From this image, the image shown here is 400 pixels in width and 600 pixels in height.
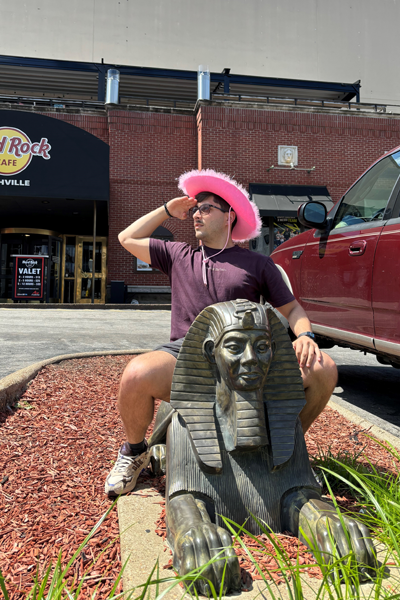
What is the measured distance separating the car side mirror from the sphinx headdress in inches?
93.4

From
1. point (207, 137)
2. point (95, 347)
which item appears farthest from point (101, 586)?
point (207, 137)

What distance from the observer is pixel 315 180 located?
17.7m

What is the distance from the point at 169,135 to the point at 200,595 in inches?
691

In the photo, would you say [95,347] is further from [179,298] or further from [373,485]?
[373,485]

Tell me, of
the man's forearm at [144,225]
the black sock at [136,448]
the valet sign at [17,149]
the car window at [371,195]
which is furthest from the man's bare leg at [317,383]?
the valet sign at [17,149]

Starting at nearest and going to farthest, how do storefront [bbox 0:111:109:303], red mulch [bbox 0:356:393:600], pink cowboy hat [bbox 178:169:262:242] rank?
red mulch [bbox 0:356:393:600]
pink cowboy hat [bbox 178:169:262:242]
storefront [bbox 0:111:109:303]

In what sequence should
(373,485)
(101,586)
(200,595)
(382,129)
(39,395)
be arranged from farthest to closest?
(382,129)
(39,395)
(373,485)
(101,586)
(200,595)

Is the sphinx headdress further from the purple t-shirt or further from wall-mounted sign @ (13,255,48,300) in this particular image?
wall-mounted sign @ (13,255,48,300)

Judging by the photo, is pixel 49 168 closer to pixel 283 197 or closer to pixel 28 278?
pixel 28 278

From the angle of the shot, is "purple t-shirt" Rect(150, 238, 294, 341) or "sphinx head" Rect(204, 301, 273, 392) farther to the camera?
"purple t-shirt" Rect(150, 238, 294, 341)

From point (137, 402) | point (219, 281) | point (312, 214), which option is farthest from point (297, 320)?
point (312, 214)

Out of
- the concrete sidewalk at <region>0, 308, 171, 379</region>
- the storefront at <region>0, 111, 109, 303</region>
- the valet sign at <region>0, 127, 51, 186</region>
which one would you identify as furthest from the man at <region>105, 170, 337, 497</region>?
the valet sign at <region>0, 127, 51, 186</region>

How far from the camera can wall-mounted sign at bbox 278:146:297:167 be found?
1755 cm

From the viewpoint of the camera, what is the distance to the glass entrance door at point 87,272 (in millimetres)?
18438
